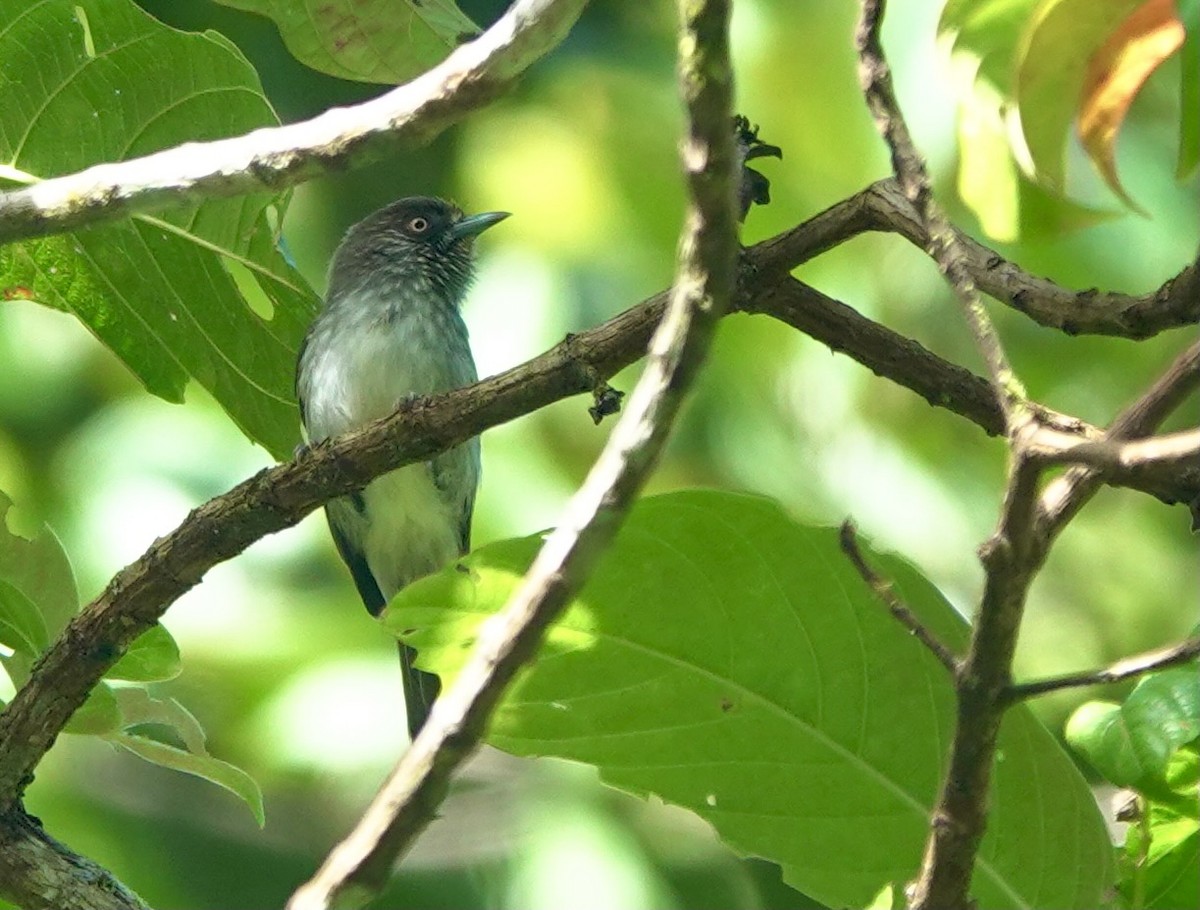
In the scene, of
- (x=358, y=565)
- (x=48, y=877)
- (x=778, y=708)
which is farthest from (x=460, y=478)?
(x=778, y=708)

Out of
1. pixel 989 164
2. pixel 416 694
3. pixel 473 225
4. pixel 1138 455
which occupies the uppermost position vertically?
pixel 473 225

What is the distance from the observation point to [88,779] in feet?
23.0

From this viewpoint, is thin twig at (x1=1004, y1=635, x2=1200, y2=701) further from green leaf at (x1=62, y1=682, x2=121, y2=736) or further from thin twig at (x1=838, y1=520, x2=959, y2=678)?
green leaf at (x1=62, y1=682, x2=121, y2=736)

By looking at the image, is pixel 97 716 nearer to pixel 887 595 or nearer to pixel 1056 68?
pixel 887 595

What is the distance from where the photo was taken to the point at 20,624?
2.84 m

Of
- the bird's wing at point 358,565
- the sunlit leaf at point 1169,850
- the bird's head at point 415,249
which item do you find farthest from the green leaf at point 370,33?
the bird's wing at point 358,565

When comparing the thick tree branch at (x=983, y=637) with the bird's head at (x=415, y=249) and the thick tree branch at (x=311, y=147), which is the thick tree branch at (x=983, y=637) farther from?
the bird's head at (x=415, y=249)

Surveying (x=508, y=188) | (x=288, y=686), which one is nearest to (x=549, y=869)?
(x=288, y=686)

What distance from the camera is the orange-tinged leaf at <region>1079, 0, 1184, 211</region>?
2.05 m

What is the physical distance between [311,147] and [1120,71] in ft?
3.36

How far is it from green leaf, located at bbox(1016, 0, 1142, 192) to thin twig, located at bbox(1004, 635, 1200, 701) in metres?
0.74

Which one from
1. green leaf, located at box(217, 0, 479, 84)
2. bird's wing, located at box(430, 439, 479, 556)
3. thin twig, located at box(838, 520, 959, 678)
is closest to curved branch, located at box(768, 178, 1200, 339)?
thin twig, located at box(838, 520, 959, 678)

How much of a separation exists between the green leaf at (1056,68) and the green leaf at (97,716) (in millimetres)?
1744

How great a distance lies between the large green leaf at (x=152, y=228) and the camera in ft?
9.68
